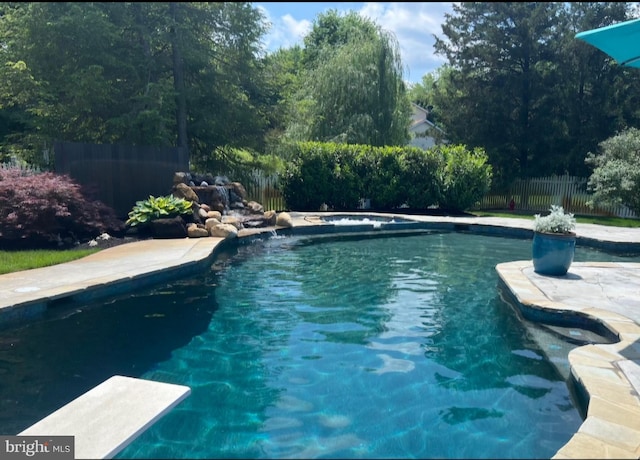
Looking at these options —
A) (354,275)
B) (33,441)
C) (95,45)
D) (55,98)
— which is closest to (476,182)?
(354,275)

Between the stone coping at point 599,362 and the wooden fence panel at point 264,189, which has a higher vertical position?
the wooden fence panel at point 264,189

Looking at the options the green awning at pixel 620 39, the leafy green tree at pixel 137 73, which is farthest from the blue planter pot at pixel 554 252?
the leafy green tree at pixel 137 73

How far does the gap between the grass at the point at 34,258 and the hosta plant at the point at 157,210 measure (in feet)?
5.44

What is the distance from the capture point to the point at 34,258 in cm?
657

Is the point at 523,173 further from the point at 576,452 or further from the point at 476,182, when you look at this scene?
the point at 576,452

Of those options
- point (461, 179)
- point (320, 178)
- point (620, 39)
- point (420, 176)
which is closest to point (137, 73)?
point (320, 178)

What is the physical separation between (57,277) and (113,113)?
1078 centimetres

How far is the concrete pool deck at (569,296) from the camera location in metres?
2.49

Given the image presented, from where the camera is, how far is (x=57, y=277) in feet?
18.3

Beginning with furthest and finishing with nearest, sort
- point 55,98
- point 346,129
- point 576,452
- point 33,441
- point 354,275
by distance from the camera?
point 346,129 < point 55,98 < point 354,275 < point 33,441 < point 576,452

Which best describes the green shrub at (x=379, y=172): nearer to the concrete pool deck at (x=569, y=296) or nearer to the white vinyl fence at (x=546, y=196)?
the white vinyl fence at (x=546, y=196)

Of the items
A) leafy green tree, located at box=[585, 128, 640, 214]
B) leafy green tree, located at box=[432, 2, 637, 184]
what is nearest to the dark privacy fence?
leafy green tree, located at box=[585, 128, 640, 214]

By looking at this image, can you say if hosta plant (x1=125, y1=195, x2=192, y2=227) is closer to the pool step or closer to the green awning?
the pool step

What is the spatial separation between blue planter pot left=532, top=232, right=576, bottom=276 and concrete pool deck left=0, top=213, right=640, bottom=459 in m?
0.15
